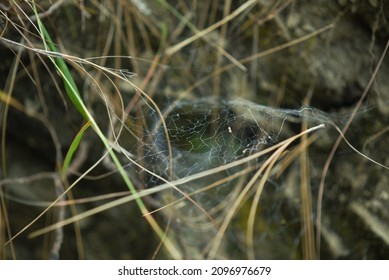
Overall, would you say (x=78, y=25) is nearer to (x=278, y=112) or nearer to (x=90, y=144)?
(x=90, y=144)

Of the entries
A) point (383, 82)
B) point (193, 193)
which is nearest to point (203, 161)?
point (193, 193)

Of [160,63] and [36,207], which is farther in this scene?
[36,207]

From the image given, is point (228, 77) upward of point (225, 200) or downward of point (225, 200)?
upward

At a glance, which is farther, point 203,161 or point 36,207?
point 36,207

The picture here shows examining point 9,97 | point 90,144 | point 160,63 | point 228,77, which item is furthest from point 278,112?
point 9,97

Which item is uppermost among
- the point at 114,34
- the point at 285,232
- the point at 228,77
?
the point at 114,34

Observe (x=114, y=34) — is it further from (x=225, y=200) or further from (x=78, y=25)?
(x=225, y=200)
